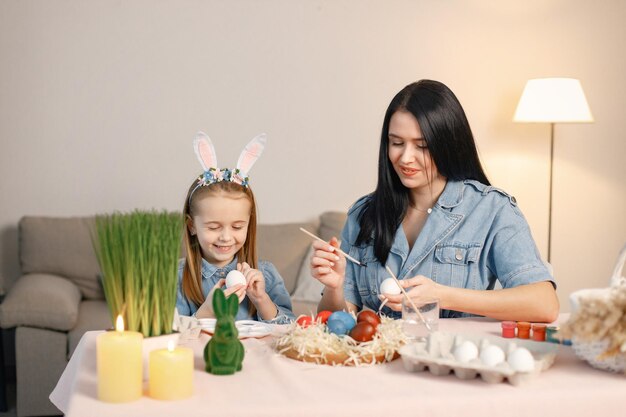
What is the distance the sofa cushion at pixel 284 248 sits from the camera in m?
4.18

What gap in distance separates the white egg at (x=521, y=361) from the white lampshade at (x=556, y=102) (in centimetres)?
304

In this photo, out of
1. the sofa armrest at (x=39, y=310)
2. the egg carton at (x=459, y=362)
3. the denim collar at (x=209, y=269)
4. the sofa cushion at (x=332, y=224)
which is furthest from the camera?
the sofa cushion at (x=332, y=224)

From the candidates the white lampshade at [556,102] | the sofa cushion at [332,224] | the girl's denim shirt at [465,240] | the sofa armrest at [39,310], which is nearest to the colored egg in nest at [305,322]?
the girl's denim shirt at [465,240]

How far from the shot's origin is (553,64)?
15.8ft

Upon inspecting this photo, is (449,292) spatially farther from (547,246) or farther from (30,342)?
(547,246)

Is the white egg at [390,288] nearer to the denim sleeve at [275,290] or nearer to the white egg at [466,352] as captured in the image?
the white egg at [466,352]

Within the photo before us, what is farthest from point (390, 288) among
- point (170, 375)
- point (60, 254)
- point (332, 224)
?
point (60, 254)

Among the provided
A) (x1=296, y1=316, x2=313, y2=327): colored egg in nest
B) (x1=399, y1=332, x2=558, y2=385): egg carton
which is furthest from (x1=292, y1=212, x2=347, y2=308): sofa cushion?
(x1=399, y1=332, x2=558, y2=385): egg carton

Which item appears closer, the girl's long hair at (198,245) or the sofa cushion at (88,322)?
the girl's long hair at (198,245)

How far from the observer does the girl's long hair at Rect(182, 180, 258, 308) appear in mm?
2289

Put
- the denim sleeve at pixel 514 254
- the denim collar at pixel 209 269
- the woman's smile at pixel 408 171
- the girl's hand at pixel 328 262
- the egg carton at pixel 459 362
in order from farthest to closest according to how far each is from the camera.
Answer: the denim collar at pixel 209 269, the woman's smile at pixel 408 171, the denim sleeve at pixel 514 254, the girl's hand at pixel 328 262, the egg carton at pixel 459 362

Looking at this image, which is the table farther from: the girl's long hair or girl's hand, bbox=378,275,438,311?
the girl's long hair

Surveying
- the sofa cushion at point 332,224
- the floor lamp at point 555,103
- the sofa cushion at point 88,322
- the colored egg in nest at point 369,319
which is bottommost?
the sofa cushion at point 88,322

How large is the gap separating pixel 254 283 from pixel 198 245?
0.30 meters
